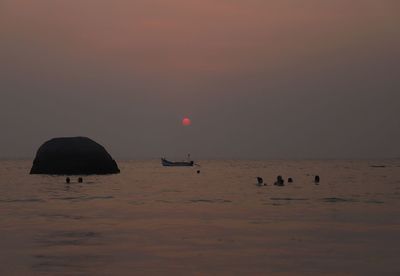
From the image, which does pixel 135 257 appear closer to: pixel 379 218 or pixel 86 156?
pixel 379 218

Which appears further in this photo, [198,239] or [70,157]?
[70,157]

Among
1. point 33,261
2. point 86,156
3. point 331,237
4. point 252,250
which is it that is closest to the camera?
point 33,261

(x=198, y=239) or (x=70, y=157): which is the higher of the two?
(x=70, y=157)

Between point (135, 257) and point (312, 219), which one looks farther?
point (312, 219)

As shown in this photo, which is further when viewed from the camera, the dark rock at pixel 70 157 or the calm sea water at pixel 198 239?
the dark rock at pixel 70 157

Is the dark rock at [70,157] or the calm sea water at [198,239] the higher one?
the dark rock at [70,157]

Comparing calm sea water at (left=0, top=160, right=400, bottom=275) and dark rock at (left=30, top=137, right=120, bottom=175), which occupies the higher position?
dark rock at (left=30, top=137, right=120, bottom=175)

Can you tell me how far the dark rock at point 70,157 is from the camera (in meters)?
115

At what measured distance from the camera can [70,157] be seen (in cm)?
11512

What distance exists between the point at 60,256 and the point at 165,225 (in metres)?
11.2

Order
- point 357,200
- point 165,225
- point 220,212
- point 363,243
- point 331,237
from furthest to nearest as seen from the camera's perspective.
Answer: point 357,200 → point 220,212 → point 165,225 → point 331,237 → point 363,243

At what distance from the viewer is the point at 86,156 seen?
116 m

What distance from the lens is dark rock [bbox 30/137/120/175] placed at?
377 ft

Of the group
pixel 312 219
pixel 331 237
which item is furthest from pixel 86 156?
pixel 331 237
